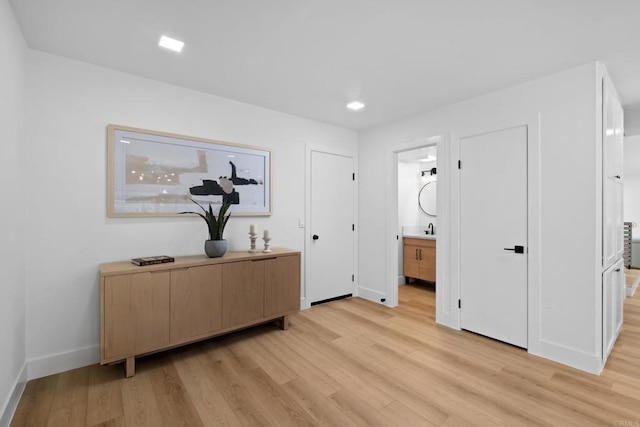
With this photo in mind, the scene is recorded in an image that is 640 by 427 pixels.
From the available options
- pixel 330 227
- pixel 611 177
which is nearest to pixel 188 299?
pixel 330 227

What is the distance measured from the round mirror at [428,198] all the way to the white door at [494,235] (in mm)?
2261

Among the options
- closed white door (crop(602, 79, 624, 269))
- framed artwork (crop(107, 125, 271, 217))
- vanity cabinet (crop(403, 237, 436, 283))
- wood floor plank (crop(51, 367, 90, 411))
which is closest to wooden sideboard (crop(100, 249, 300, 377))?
Answer: wood floor plank (crop(51, 367, 90, 411))

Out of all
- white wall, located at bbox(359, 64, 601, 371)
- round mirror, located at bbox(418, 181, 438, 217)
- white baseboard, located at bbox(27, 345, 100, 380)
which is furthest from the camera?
round mirror, located at bbox(418, 181, 438, 217)

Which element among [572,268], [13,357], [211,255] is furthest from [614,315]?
[13,357]

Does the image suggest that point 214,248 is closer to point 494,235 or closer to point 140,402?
point 140,402

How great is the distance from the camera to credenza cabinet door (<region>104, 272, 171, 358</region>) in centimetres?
205

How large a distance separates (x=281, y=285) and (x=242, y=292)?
43 cm

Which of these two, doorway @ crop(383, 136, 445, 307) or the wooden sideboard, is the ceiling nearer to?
doorway @ crop(383, 136, 445, 307)

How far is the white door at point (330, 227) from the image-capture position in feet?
12.5

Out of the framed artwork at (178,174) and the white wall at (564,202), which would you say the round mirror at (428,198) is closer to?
the white wall at (564,202)

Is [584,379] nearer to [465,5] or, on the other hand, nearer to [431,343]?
[431,343]

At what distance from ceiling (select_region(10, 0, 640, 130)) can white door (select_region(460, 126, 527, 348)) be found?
1.98 ft

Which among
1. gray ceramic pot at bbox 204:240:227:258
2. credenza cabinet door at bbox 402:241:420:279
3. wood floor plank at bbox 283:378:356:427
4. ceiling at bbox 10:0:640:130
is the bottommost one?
wood floor plank at bbox 283:378:356:427

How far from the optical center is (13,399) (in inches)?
70.7
